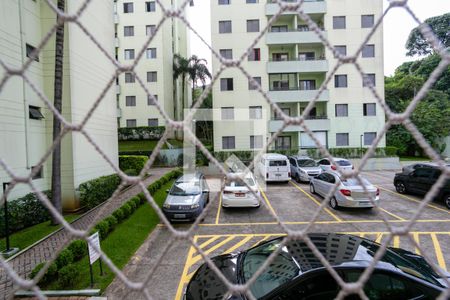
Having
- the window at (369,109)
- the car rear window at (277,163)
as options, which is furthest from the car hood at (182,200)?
the window at (369,109)

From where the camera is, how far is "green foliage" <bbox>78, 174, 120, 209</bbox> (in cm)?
834

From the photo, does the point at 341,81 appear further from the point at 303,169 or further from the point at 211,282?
the point at 211,282

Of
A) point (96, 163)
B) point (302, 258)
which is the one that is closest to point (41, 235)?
point (96, 163)

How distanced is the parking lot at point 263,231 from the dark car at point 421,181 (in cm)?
30

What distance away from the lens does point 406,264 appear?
9.42 ft

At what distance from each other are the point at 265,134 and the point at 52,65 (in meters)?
14.0

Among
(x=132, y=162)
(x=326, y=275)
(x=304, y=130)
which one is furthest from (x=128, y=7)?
(x=304, y=130)

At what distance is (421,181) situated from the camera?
915cm

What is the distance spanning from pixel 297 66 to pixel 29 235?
18398mm

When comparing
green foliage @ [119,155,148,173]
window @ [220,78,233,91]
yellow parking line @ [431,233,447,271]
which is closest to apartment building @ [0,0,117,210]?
green foliage @ [119,155,148,173]

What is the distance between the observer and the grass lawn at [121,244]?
4.09 m

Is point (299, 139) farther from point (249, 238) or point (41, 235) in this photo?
point (41, 235)

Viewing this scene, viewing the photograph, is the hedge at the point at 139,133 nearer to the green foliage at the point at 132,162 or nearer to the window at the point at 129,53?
the window at the point at 129,53

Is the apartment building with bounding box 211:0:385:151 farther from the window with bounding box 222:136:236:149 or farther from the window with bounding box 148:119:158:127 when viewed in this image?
the window with bounding box 148:119:158:127
